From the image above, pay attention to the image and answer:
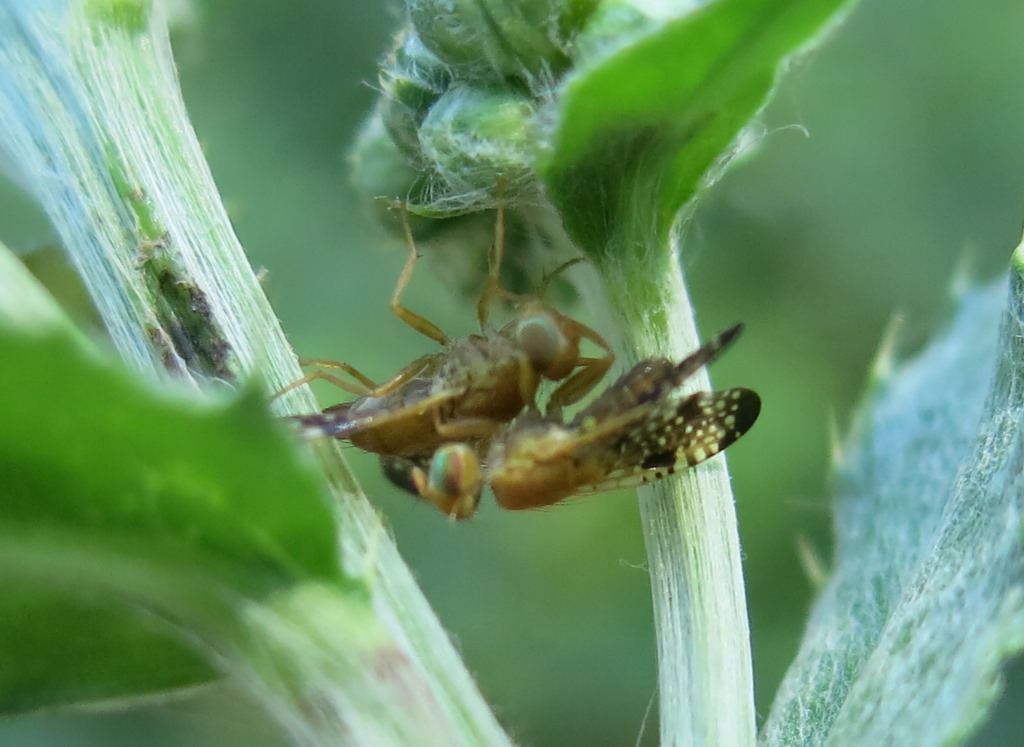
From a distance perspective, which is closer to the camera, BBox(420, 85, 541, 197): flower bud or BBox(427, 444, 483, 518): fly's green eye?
BBox(420, 85, 541, 197): flower bud

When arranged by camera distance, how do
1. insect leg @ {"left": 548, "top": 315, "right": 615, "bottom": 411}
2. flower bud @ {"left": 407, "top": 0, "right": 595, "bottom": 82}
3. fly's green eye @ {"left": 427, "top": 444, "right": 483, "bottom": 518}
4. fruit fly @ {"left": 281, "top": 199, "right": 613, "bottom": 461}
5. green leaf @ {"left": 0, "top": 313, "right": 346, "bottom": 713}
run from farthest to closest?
insect leg @ {"left": 548, "top": 315, "right": 615, "bottom": 411} < fruit fly @ {"left": 281, "top": 199, "right": 613, "bottom": 461} < fly's green eye @ {"left": 427, "top": 444, "right": 483, "bottom": 518} < flower bud @ {"left": 407, "top": 0, "right": 595, "bottom": 82} < green leaf @ {"left": 0, "top": 313, "right": 346, "bottom": 713}

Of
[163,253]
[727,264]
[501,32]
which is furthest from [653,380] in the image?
[727,264]

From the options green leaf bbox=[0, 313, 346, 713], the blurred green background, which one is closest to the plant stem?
green leaf bbox=[0, 313, 346, 713]

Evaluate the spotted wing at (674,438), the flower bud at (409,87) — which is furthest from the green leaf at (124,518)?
the flower bud at (409,87)

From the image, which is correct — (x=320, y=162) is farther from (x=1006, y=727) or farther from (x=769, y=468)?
(x=1006, y=727)

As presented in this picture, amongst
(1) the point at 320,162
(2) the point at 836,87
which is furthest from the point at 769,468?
(1) the point at 320,162

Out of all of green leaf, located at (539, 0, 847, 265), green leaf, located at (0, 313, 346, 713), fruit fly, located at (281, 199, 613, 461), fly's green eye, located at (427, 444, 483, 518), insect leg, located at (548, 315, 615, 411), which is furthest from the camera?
insect leg, located at (548, 315, 615, 411)

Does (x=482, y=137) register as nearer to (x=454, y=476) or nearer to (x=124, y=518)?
(x=454, y=476)

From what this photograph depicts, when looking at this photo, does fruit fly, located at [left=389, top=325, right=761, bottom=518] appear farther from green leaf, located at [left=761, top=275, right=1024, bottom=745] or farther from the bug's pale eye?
green leaf, located at [left=761, top=275, right=1024, bottom=745]
